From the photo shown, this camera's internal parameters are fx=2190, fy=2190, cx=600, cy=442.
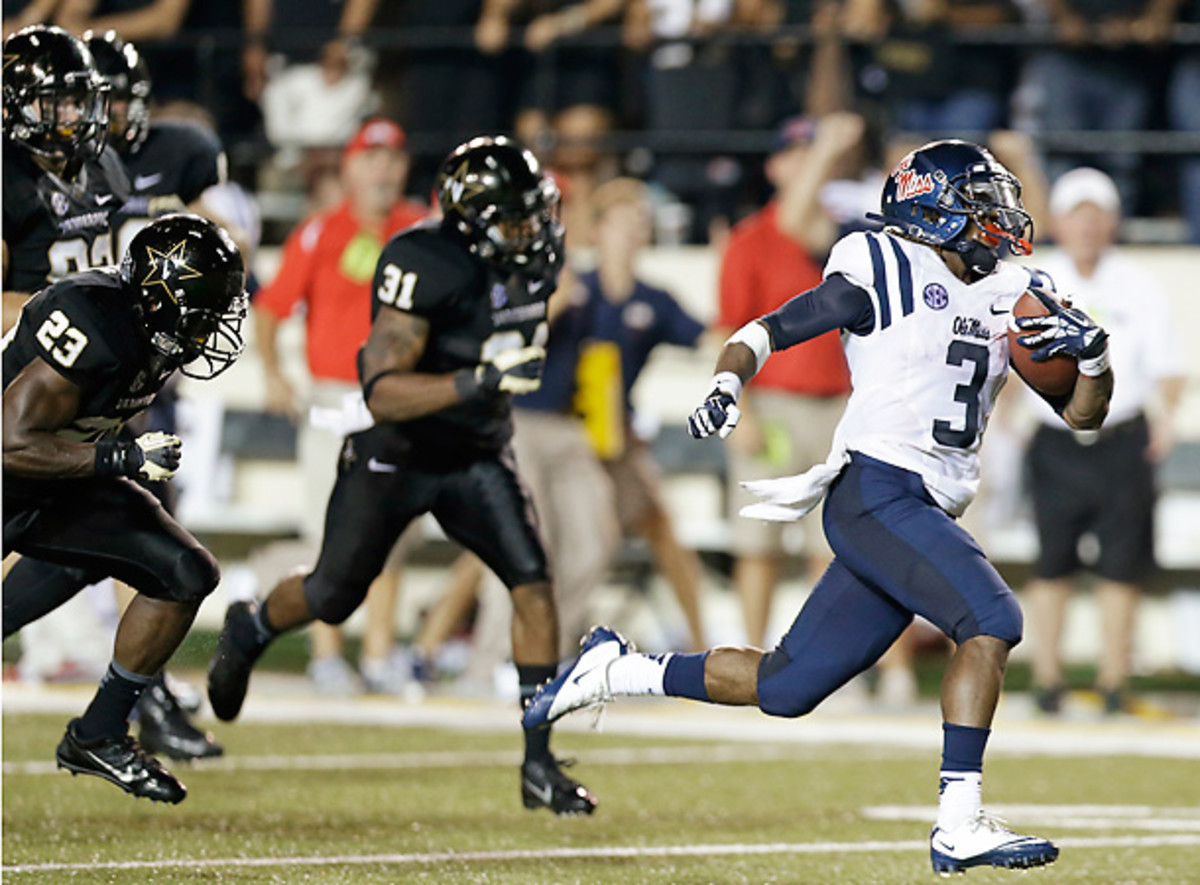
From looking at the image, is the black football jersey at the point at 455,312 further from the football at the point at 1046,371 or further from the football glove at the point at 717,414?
the football at the point at 1046,371

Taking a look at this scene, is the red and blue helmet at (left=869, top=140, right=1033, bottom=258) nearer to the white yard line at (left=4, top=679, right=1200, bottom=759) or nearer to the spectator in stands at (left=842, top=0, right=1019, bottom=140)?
the white yard line at (left=4, top=679, right=1200, bottom=759)

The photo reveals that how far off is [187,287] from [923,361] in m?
1.65

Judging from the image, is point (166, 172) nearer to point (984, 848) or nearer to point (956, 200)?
point (956, 200)

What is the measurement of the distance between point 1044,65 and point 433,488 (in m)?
5.45

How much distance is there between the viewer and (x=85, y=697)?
828 centimetres

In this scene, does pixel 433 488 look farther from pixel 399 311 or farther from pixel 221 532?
pixel 221 532

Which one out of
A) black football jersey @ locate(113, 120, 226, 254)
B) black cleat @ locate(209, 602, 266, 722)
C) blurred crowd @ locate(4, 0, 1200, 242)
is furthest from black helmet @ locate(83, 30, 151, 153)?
blurred crowd @ locate(4, 0, 1200, 242)

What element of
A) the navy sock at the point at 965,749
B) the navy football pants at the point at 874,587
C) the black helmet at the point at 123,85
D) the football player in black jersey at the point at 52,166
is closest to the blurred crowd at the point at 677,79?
the black helmet at the point at 123,85

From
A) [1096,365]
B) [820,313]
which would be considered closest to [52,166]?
[820,313]

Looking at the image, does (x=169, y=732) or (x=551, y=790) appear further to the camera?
(x=169, y=732)

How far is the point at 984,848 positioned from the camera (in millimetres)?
4426

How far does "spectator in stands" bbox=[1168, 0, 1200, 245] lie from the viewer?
34.0ft

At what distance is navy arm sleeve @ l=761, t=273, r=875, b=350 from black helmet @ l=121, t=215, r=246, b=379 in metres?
1.22

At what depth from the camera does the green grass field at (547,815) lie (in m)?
4.98
